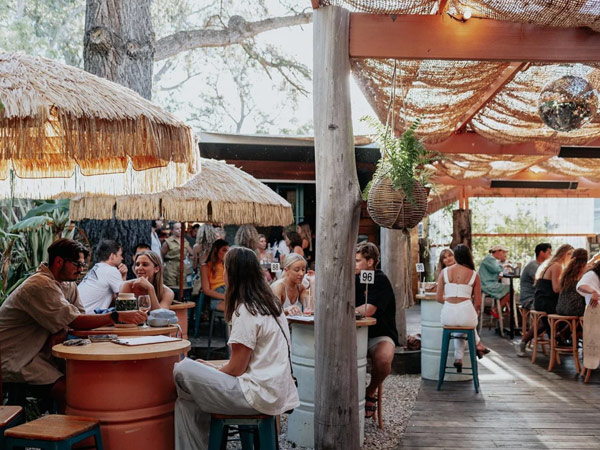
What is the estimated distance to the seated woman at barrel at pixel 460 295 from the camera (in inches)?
288

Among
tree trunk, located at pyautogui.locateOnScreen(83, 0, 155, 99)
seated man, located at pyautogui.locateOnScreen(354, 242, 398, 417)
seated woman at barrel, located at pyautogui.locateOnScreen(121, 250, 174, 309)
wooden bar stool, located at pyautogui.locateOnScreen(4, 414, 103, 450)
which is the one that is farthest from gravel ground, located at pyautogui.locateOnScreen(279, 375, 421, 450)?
Result: tree trunk, located at pyautogui.locateOnScreen(83, 0, 155, 99)

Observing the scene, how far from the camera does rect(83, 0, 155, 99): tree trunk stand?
784 centimetres

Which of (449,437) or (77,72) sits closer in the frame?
(77,72)

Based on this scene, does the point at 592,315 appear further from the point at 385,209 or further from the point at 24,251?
the point at 24,251

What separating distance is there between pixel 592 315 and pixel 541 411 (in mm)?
1953

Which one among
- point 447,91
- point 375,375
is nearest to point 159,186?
point 375,375

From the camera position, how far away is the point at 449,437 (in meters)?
5.54

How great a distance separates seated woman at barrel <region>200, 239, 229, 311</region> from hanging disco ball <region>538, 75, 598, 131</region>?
3.81 meters

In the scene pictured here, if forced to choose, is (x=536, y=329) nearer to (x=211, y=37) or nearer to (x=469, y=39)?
(x=469, y=39)

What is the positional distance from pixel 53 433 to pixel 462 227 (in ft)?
34.6

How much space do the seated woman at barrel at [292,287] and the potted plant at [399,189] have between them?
0.79m

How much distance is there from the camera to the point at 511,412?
641cm

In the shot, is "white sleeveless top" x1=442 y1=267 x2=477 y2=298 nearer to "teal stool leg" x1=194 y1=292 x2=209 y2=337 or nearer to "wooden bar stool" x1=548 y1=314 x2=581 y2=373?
"wooden bar stool" x1=548 y1=314 x2=581 y2=373

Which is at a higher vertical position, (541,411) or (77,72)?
(77,72)
